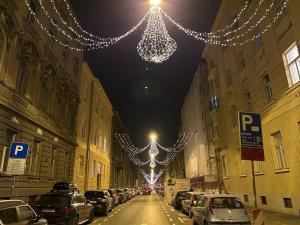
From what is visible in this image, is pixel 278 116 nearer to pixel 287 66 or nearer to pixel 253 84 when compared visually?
pixel 287 66

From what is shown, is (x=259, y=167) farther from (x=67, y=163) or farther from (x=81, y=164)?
(x=81, y=164)

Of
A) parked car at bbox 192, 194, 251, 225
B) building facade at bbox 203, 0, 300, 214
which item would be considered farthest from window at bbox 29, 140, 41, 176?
building facade at bbox 203, 0, 300, 214

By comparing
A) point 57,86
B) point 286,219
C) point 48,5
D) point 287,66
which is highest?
point 48,5

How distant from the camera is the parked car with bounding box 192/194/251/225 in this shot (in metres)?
10.3

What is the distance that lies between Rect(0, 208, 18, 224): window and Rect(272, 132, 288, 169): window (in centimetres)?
1569

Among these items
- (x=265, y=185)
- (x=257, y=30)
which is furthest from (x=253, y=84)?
(x=265, y=185)

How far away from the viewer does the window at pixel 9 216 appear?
6.49 metres

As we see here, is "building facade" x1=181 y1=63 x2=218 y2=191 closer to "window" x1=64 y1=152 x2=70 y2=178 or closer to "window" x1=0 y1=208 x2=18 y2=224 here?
"window" x1=64 y1=152 x2=70 y2=178

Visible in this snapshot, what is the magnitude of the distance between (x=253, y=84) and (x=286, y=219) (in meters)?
10.6

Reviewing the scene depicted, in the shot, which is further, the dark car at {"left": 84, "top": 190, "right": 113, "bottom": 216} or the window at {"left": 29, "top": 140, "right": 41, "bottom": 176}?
the dark car at {"left": 84, "top": 190, "right": 113, "bottom": 216}

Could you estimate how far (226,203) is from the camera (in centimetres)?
1116

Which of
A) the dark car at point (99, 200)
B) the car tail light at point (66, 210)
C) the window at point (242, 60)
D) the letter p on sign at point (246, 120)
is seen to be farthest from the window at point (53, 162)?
the window at point (242, 60)

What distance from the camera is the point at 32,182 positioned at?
17375 mm

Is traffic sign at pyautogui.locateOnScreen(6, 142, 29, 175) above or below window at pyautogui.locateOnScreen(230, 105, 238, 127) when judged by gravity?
below
